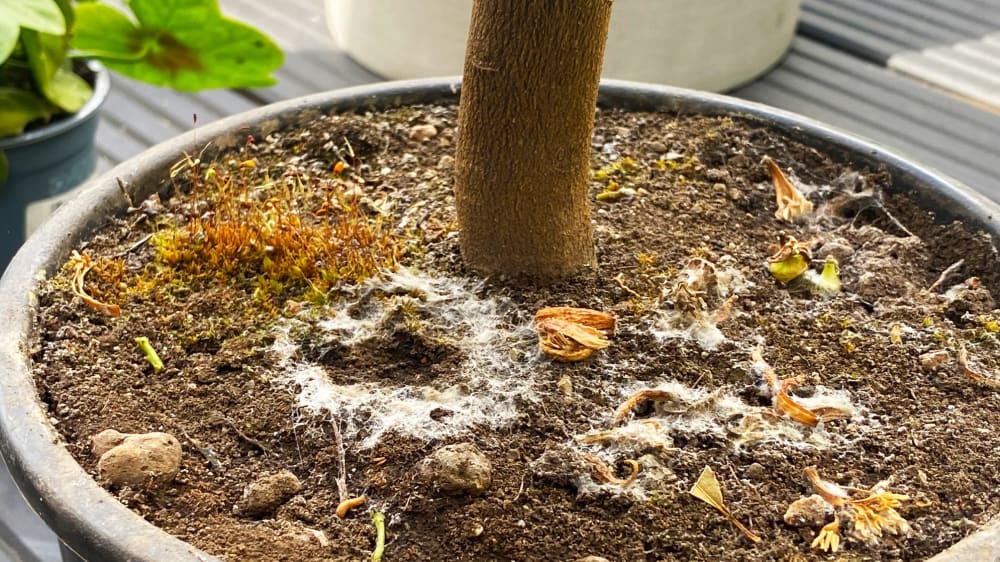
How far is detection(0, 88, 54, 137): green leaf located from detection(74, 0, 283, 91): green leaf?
22 centimetres

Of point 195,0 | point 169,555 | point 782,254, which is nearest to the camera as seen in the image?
point 169,555

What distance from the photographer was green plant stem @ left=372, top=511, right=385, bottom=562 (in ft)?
2.69

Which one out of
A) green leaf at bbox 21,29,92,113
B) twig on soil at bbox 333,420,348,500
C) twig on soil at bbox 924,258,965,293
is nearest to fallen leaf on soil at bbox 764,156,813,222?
twig on soil at bbox 924,258,965,293

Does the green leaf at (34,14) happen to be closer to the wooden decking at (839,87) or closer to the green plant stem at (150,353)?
the green plant stem at (150,353)

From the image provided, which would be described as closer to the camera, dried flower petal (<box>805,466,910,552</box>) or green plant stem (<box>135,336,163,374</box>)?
dried flower petal (<box>805,466,910,552</box>)

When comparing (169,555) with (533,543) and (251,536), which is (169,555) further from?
(533,543)

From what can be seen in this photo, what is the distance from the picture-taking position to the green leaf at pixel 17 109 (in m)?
1.65

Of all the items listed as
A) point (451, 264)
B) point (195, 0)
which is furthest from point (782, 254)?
point (195, 0)

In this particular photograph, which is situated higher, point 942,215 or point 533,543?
point 942,215

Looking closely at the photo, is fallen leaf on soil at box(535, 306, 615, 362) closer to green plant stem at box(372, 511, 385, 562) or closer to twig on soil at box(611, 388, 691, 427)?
twig on soil at box(611, 388, 691, 427)

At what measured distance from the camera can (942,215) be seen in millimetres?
1221

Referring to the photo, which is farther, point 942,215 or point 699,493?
point 942,215

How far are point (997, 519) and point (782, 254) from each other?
16.1 inches

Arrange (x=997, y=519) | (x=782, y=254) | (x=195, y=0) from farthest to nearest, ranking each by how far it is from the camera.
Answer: (x=195, y=0) → (x=782, y=254) → (x=997, y=519)
